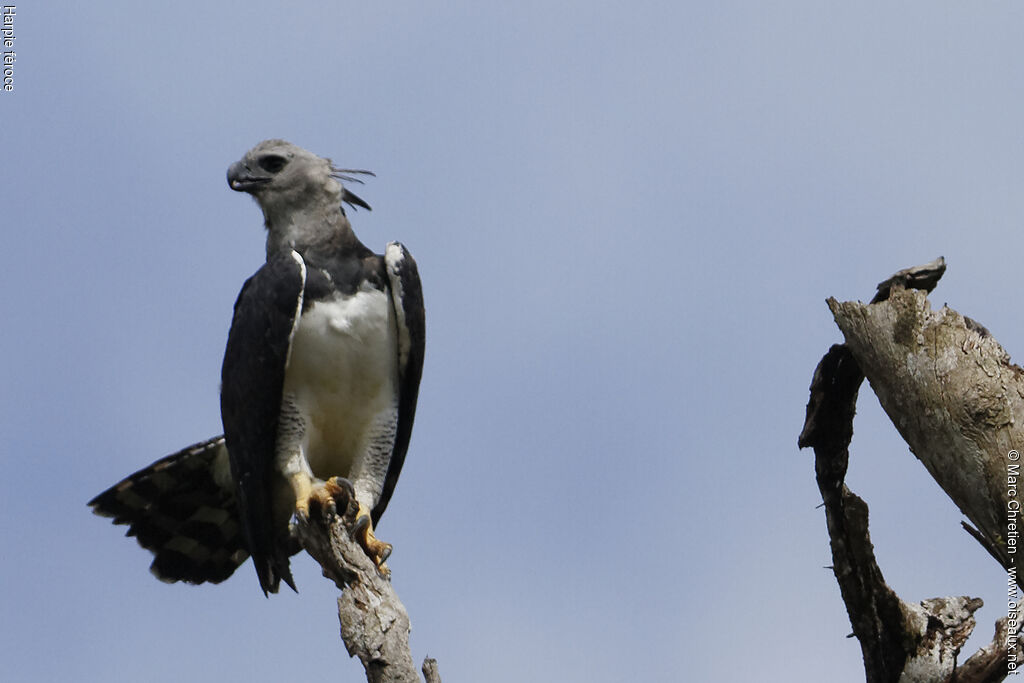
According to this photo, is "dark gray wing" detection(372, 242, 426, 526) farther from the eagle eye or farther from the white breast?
the eagle eye

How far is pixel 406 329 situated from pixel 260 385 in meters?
0.77

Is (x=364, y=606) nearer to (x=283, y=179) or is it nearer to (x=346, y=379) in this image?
(x=346, y=379)

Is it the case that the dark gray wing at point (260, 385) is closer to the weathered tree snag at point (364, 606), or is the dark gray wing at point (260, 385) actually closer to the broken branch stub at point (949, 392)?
the weathered tree snag at point (364, 606)

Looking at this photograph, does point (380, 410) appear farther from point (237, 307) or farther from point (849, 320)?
point (849, 320)

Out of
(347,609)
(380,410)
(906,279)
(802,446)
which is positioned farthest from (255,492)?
(906,279)

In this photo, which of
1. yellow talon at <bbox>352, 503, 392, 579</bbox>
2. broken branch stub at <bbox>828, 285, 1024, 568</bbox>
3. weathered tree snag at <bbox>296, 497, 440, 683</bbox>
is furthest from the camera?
yellow talon at <bbox>352, 503, 392, 579</bbox>

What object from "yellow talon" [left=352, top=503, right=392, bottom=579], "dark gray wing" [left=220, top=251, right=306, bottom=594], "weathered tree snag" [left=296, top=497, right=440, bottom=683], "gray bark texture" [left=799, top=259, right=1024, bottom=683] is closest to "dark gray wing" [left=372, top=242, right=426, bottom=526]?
"dark gray wing" [left=220, top=251, right=306, bottom=594]

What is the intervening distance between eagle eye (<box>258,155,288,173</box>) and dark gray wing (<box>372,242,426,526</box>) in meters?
0.85

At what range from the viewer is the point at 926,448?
15.6 feet

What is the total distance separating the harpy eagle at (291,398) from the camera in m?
6.04

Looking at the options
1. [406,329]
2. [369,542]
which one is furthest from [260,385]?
[369,542]

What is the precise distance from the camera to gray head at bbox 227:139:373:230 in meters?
6.61

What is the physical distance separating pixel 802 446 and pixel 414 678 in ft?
5.87

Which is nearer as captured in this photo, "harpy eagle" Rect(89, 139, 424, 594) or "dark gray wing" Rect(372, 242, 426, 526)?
"harpy eagle" Rect(89, 139, 424, 594)
